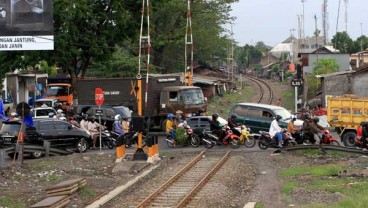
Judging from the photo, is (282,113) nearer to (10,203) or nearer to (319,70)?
(10,203)

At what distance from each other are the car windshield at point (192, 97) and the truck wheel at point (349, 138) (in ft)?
33.8

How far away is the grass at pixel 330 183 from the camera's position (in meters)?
12.5

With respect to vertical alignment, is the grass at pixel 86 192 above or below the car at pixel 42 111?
below

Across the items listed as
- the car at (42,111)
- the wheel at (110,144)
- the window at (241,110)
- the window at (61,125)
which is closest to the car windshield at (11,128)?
the window at (61,125)

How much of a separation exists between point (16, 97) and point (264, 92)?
95.9ft

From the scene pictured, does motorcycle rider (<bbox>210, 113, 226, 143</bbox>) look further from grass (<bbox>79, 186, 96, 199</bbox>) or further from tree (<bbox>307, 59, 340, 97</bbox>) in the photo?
tree (<bbox>307, 59, 340, 97</bbox>)

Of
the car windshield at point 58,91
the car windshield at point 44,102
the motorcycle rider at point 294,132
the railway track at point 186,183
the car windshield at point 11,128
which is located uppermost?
the car windshield at point 58,91

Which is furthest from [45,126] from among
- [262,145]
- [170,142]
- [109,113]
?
[262,145]

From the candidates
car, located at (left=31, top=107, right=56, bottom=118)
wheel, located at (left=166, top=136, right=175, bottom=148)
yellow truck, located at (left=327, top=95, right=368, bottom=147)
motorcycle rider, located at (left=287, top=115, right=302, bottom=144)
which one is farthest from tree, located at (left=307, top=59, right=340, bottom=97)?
motorcycle rider, located at (left=287, top=115, right=302, bottom=144)

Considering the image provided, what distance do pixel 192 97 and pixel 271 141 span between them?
9999mm

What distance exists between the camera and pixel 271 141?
25.2 metres

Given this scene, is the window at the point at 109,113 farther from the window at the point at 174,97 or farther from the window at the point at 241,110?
Result: the window at the point at 241,110

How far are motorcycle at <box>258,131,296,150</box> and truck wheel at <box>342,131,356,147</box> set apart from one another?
269 centimetres

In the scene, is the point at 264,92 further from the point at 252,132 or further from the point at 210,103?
the point at 252,132
